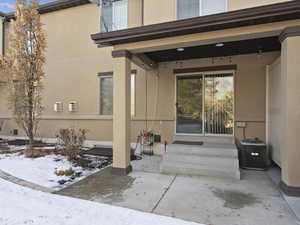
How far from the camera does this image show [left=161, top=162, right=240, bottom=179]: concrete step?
4537mm

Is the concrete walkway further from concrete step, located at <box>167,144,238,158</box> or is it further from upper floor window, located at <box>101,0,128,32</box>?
upper floor window, located at <box>101,0,128,32</box>

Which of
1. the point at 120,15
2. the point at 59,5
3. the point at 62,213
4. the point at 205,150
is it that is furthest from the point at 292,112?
the point at 59,5

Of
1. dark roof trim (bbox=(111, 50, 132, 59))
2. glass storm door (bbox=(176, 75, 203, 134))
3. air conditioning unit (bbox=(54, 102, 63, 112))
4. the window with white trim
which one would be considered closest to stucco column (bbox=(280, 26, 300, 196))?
glass storm door (bbox=(176, 75, 203, 134))

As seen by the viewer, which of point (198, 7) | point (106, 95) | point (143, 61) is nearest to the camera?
point (198, 7)

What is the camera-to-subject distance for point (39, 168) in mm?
5039

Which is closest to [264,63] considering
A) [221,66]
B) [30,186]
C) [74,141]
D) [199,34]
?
[221,66]

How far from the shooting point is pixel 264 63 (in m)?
5.86

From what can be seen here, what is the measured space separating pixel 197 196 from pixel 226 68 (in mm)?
4480

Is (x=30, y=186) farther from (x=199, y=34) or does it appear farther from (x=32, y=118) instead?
(x=199, y=34)

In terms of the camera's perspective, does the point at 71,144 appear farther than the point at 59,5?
No

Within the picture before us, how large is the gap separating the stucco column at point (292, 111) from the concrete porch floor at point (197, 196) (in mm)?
453

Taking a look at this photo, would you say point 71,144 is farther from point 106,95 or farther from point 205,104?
point 205,104

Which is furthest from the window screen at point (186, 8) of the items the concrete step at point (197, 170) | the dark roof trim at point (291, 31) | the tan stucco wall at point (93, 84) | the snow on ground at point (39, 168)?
the snow on ground at point (39, 168)

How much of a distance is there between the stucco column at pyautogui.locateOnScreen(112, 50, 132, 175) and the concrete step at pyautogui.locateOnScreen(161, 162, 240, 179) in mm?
1115
